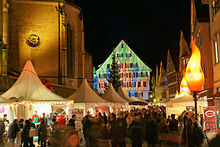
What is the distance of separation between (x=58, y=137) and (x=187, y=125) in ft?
18.1

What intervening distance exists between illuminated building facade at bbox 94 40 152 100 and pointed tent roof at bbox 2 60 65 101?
49.8 metres

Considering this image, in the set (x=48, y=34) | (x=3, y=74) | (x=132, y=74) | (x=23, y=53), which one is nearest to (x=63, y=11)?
(x=48, y=34)

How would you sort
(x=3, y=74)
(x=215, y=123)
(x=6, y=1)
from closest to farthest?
1. (x=215, y=123)
2. (x=3, y=74)
3. (x=6, y=1)

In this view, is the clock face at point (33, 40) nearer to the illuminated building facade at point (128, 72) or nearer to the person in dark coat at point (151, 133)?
the person in dark coat at point (151, 133)

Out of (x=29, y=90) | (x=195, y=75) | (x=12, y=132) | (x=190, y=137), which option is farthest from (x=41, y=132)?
(x=195, y=75)

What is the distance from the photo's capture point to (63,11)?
37.1 meters

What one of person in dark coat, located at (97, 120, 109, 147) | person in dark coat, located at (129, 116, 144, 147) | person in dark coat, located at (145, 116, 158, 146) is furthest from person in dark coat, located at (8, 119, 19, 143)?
person in dark coat, located at (97, 120, 109, 147)

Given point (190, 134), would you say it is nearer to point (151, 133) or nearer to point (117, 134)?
point (151, 133)

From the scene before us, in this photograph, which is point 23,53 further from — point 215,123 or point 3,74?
point 215,123

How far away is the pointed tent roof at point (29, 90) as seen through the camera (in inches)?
801

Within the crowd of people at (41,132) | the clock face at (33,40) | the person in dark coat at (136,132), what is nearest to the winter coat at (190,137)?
the person in dark coat at (136,132)

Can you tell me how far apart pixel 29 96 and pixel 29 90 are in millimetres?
740

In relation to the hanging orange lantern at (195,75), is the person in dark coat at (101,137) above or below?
below

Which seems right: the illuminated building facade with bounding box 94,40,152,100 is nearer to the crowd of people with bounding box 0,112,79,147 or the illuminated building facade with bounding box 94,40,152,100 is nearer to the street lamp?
the crowd of people with bounding box 0,112,79,147
